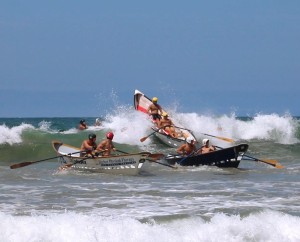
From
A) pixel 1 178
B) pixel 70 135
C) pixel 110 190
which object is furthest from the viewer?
pixel 70 135

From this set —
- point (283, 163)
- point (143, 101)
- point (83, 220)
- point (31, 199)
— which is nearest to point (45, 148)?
point (143, 101)

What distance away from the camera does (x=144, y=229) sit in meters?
10.8

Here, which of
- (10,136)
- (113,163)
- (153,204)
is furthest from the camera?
(10,136)

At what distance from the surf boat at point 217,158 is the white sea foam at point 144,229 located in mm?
8069

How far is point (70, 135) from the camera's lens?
114 ft

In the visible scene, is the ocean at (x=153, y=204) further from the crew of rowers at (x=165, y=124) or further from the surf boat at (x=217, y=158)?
the crew of rowers at (x=165, y=124)

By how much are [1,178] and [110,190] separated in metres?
3.67

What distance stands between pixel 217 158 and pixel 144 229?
30.1ft

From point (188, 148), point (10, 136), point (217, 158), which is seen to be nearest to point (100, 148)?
point (188, 148)

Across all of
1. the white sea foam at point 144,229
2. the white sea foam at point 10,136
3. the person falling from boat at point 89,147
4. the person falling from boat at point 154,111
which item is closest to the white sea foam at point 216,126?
the person falling from boat at point 154,111

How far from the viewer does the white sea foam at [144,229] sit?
10469 millimetres

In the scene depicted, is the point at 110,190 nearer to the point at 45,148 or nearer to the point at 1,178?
the point at 1,178

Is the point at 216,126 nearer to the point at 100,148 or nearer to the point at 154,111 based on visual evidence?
the point at 154,111

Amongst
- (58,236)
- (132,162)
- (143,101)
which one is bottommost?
(58,236)
